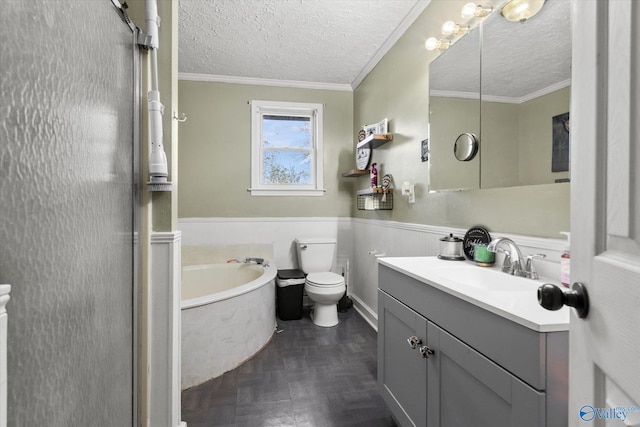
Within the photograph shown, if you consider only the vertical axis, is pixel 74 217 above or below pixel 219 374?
above

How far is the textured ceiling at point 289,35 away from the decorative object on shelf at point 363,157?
819 mm

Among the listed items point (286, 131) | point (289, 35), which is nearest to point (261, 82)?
point (286, 131)

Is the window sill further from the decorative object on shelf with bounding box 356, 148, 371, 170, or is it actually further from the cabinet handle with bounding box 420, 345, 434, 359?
the cabinet handle with bounding box 420, 345, 434, 359

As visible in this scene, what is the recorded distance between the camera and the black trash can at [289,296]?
3098 millimetres

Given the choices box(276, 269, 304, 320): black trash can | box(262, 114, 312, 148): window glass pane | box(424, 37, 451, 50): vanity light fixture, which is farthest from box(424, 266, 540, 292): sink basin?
box(262, 114, 312, 148): window glass pane

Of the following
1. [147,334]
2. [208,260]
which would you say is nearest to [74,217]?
[147,334]

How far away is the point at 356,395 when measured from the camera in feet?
6.15

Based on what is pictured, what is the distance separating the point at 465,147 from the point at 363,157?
5.09 ft

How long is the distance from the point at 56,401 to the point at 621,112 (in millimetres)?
1301

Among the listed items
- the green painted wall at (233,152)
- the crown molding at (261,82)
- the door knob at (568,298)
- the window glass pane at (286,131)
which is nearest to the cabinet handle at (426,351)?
the door knob at (568,298)

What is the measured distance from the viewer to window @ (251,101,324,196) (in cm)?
352

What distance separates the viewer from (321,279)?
292cm

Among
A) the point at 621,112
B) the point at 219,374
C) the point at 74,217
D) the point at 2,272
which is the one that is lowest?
the point at 219,374

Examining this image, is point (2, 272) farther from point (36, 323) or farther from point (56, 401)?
point (56, 401)
